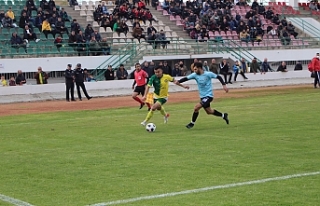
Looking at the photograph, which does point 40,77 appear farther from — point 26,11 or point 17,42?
point 26,11

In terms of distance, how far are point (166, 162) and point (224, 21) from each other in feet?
130

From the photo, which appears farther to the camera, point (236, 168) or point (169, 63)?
point (169, 63)

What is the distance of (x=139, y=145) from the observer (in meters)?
14.5

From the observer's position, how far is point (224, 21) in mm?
50625

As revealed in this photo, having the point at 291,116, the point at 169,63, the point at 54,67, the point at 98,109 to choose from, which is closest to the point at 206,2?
the point at 169,63

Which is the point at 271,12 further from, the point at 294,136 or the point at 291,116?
the point at 294,136

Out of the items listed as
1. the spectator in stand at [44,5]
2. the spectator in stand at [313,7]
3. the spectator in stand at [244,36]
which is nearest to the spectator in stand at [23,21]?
the spectator in stand at [44,5]

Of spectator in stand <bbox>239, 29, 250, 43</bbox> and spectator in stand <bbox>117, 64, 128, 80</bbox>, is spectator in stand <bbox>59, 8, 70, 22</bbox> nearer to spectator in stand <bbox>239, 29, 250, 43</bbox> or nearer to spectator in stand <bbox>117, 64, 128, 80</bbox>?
spectator in stand <bbox>117, 64, 128, 80</bbox>

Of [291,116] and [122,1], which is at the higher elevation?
[122,1]

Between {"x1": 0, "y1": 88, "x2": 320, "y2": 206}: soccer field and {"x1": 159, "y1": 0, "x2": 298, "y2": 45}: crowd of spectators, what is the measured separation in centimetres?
2888

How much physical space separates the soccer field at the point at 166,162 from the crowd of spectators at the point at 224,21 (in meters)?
28.9

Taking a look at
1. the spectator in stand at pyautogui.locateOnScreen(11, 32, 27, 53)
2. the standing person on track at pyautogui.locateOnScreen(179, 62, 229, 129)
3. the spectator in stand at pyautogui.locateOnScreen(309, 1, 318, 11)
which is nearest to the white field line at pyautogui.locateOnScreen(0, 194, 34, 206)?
the standing person on track at pyautogui.locateOnScreen(179, 62, 229, 129)

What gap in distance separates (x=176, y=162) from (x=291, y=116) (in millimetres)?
8965

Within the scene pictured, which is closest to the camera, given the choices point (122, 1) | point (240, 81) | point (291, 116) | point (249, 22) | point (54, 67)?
point (291, 116)
